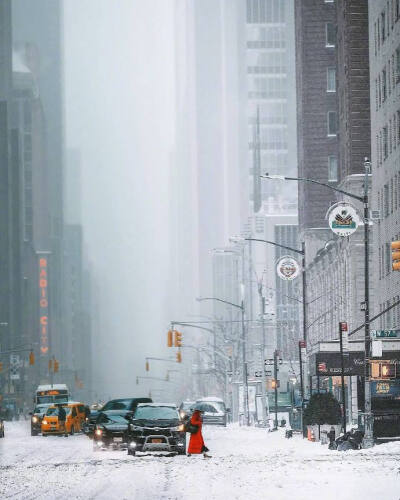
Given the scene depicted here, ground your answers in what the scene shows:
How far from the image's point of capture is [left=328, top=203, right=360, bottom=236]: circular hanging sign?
5744 cm

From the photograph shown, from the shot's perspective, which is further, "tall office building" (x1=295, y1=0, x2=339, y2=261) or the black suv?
"tall office building" (x1=295, y1=0, x2=339, y2=261)

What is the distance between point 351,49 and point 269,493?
90.9 meters

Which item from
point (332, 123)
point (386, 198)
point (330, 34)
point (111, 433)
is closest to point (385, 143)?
point (386, 198)

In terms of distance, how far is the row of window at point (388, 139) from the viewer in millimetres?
86062

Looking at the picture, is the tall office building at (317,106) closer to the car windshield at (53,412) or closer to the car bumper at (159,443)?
the car windshield at (53,412)

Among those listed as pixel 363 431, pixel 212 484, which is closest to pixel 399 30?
pixel 363 431

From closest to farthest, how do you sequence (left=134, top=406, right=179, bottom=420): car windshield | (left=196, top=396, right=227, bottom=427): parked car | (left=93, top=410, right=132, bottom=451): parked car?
(left=134, top=406, right=179, bottom=420): car windshield
(left=93, top=410, right=132, bottom=451): parked car
(left=196, top=396, right=227, bottom=427): parked car

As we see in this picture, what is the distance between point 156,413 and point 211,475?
41.4ft

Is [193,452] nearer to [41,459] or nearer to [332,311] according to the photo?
[41,459]

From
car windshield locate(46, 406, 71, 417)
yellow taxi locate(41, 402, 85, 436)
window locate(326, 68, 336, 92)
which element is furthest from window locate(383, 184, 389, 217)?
window locate(326, 68, 336, 92)

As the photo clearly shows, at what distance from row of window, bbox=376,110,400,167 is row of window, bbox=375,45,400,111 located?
70.6 inches

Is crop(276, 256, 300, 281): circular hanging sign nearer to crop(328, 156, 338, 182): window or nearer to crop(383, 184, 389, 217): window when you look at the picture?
crop(383, 184, 389, 217): window

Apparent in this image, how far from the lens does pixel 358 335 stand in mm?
108312

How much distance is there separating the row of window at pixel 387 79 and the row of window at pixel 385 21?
1.81 meters
